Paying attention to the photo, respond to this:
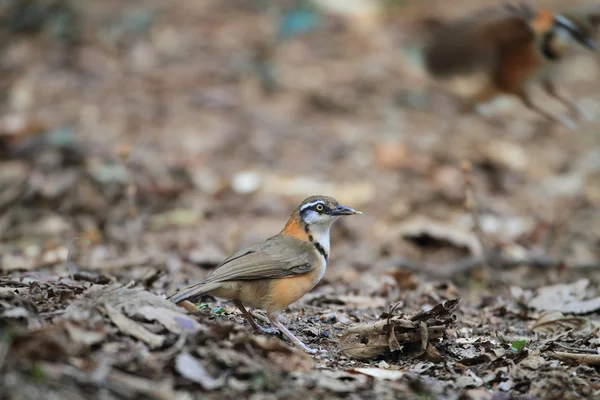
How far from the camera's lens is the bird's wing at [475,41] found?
27.5 ft

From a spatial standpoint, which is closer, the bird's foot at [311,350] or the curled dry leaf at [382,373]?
the curled dry leaf at [382,373]

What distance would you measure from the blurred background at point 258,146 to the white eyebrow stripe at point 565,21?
5.20 ft

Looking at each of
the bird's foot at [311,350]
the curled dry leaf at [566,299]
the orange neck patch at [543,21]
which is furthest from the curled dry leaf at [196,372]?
the orange neck patch at [543,21]

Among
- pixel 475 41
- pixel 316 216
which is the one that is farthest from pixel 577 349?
pixel 475 41

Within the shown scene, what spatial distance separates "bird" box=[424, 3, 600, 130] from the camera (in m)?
8.07

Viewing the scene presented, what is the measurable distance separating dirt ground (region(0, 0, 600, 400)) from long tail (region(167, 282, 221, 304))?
23 cm

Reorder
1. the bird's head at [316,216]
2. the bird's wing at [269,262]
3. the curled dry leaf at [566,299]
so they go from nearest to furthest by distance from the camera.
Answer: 1. the bird's wing at [269,262]
2. the bird's head at [316,216]
3. the curled dry leaf at [566,299]

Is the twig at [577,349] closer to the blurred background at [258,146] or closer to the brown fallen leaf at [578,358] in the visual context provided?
the brown fallen leaf at [578,358]

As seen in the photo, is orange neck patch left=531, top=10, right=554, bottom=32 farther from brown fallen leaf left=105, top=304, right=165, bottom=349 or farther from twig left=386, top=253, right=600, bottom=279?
brown fallen leaf left=105, top=304, right=165, bottom=349

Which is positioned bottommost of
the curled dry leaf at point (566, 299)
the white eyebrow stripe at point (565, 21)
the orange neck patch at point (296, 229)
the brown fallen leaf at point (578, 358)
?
the curled dry leaf at point (566, 299)

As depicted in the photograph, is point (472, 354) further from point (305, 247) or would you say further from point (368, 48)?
point (368, 48)

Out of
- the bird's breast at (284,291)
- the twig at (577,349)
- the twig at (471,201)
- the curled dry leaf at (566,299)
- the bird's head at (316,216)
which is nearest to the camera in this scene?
the twig at (577,349)

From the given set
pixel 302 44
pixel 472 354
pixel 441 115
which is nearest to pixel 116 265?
pixel 472 354

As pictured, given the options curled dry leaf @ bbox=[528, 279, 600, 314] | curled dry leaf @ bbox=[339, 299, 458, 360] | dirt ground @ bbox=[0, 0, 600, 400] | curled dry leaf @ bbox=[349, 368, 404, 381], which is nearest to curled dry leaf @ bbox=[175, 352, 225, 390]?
dirt ground @ bbox=[0, 0, 600, 400]
